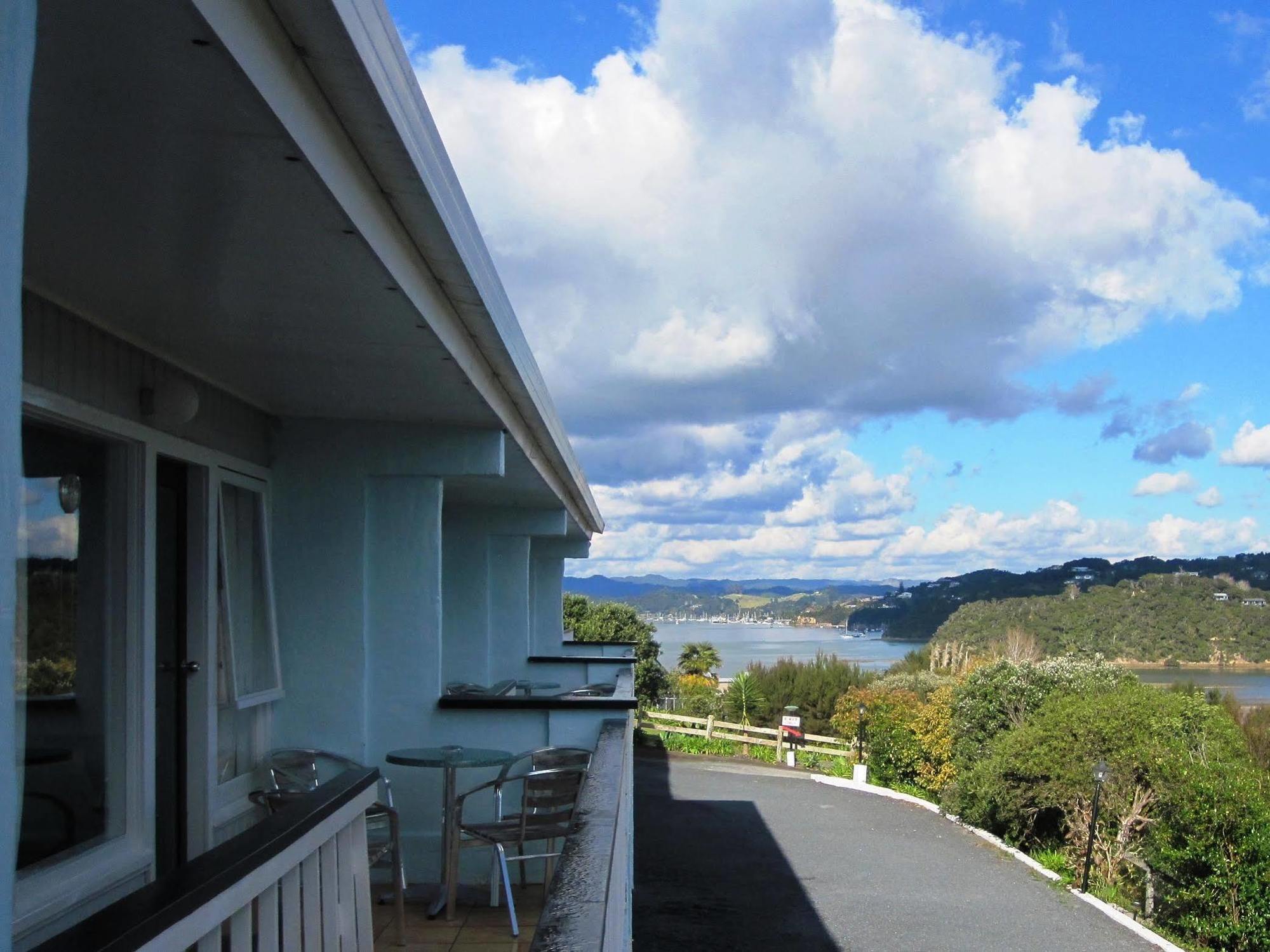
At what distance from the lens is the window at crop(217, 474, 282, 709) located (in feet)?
19.1

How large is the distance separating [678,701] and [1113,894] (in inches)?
1114

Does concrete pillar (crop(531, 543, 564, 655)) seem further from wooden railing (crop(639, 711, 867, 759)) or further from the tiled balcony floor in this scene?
wooden railing (crop(639, 711, 867, 759))

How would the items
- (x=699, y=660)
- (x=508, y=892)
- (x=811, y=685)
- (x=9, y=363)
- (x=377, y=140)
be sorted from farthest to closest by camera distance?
(x=699, y=660)
(x=811, y=685)
(x=508, y=892)
(x=377, y=140)
(x=9, y=363)

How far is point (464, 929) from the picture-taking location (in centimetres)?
577

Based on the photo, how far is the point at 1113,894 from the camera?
620 inches

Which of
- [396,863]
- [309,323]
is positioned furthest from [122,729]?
[309,323]

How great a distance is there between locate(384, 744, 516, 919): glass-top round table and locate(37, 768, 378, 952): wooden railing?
6.37 feet

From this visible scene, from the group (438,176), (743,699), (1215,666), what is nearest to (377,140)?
(438,176)

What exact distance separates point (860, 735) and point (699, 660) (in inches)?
1112

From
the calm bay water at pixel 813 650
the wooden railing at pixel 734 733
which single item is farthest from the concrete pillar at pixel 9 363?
the calm bay water at pixel 813 650

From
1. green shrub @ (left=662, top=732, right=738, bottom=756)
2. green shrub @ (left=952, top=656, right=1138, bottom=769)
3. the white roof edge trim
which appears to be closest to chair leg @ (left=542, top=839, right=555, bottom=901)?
the white roof edge trim

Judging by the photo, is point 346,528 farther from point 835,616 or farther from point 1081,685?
point 835,616

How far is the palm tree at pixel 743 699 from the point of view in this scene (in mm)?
41000

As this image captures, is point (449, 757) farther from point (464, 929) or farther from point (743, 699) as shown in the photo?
point (743, 699)
